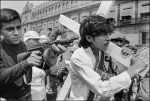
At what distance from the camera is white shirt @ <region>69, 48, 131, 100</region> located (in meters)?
2.14

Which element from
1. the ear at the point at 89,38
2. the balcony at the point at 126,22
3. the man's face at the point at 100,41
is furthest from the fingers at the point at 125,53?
the balcony at the point at 126,22

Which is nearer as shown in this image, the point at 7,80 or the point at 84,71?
the point at 7,80

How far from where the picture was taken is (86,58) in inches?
90.3

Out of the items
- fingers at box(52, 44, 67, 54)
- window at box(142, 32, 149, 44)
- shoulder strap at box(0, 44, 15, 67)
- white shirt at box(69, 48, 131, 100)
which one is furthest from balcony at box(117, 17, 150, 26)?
shoulder strap at box(0, 44, 15, 67)

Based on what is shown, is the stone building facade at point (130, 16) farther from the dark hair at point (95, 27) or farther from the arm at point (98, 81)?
the arm at point (98, 81)

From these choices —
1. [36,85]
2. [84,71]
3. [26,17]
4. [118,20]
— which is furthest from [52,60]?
[26,17]

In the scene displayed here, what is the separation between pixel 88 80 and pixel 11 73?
0.58 m

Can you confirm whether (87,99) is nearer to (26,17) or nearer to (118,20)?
(118,20)

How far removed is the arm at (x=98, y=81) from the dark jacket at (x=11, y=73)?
408 millimetres

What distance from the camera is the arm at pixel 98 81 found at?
2.13 meters

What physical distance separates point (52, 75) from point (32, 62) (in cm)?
264

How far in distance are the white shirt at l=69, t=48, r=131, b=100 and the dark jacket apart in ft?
1.26

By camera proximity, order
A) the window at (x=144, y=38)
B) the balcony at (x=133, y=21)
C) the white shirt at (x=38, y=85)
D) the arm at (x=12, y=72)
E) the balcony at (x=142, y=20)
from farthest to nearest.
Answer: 1. the window at (x=144, y=38)
2. the balcony at (x=133, y=21)
3. the balcony at (x=142, y=20)
4. the white shirt at (x=38, y=85)
5. the arm at (x=12, y=72)

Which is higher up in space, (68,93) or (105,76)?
(105,76)
